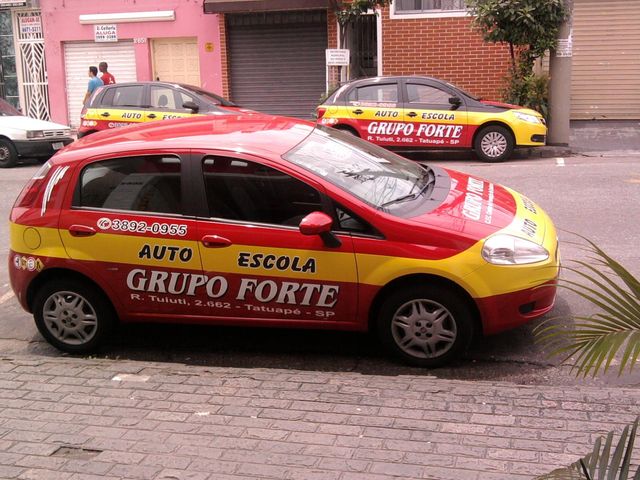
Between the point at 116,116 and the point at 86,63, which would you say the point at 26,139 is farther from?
the point at 86,63

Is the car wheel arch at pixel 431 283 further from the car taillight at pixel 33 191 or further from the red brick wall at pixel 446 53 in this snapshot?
the red brick wall at pixel 446 53

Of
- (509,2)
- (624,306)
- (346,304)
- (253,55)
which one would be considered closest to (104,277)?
(346,304)

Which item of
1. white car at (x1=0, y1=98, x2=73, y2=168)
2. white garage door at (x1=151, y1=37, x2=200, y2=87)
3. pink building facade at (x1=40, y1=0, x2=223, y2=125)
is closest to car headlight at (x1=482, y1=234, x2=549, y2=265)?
white car at (x1=0, y1=98, x2=73, y2=168)

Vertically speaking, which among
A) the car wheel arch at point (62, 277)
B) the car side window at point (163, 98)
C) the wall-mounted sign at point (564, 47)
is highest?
the wall-mounted sign at point (564, 47)

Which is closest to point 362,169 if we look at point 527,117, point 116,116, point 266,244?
point 266,244

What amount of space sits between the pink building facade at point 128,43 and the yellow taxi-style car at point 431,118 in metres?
6.82

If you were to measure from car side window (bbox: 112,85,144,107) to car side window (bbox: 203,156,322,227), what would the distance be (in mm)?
9371

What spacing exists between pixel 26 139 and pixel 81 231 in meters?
10.6

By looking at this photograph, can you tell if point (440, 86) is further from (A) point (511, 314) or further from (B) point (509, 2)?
(A) point (511, 314)

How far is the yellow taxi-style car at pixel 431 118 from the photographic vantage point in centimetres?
1269

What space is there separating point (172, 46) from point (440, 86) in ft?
30.0

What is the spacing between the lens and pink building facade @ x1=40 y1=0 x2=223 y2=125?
61.3 ft

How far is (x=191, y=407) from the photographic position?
4.02m

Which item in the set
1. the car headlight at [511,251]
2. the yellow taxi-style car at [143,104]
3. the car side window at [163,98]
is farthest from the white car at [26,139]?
the car headlight at [511,251]
